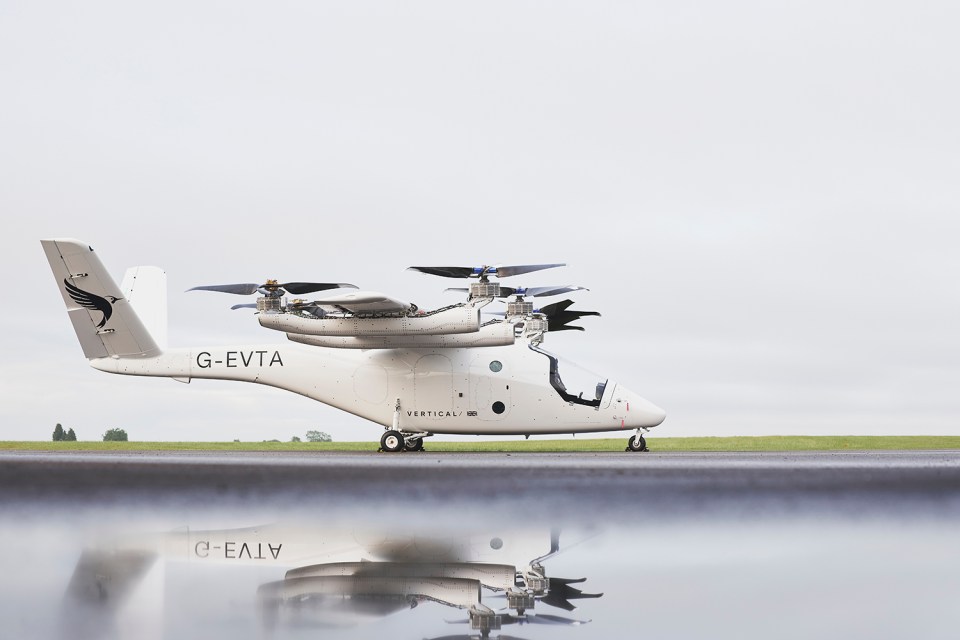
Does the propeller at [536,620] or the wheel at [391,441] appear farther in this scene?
the wheel at [391,441]

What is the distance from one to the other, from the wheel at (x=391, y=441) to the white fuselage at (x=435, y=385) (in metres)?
0.57

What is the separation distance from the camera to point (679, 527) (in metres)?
4.52

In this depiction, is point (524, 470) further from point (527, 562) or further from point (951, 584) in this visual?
point (951, 584)

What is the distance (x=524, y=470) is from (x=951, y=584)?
8.11ft

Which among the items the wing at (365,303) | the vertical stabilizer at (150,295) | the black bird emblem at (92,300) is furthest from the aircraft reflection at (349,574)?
the vertical stabilizer at (150,295)

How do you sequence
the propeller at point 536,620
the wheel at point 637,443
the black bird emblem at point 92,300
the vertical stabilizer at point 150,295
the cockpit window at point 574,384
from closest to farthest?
the propeller at point 536,620
the wheel at point 637,443
the black bird emblem at point 92,300
the cockpit window at point 574,384
the vertical stabilizer at point 150,295

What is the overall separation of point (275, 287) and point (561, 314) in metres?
7.67

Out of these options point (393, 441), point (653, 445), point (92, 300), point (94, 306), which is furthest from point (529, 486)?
point (653, 445)

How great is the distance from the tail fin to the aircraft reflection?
18.6m

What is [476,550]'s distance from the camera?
4.45 m

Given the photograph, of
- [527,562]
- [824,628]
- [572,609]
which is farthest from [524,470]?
[824,628]

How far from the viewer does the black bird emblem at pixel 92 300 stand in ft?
73.0

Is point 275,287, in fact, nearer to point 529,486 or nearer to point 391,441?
point 391,441

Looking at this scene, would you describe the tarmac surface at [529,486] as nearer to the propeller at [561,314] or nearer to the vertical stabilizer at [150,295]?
the propeller at [561,314]
